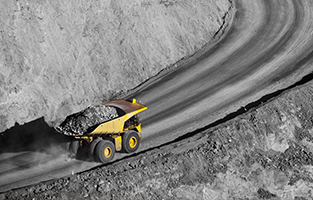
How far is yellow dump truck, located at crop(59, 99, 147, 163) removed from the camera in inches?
619

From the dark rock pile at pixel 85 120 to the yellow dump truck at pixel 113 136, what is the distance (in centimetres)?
19

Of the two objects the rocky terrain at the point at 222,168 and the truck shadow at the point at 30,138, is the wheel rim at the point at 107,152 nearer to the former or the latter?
the rocky terrain at the point at 222,168

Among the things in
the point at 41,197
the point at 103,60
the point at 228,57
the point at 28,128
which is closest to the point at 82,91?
the point at 103,60

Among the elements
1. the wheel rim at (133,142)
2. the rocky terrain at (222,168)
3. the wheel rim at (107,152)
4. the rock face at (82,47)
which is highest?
the rock face at (82,47)

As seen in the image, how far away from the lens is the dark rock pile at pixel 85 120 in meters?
15.7

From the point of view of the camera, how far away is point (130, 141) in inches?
666

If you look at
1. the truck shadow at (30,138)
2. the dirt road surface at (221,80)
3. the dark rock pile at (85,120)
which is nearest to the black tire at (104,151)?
the dirt road surface at (221,80)

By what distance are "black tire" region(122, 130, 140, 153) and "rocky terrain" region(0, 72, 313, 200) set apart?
49 centimetres

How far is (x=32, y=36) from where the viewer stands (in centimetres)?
1952

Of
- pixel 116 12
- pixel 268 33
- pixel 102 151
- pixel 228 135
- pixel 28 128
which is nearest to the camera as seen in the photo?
pixel 102 151

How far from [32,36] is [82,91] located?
4006mm

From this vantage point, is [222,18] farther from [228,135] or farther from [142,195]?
[142,195]

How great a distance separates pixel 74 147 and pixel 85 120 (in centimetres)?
143

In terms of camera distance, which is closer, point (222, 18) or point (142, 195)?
point (142, 195)
